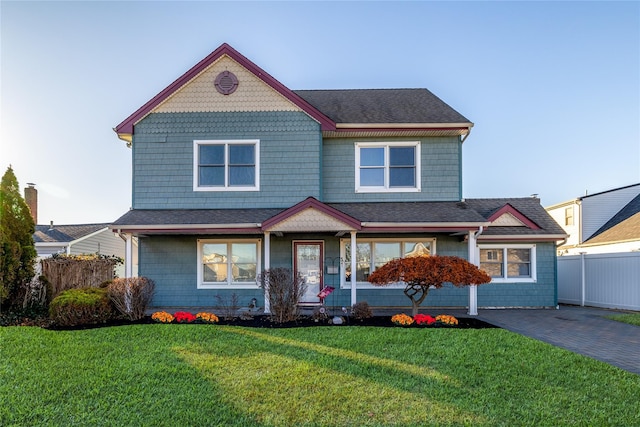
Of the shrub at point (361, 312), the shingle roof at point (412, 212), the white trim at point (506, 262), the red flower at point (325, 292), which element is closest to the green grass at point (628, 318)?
the white trim at point (506, 262)

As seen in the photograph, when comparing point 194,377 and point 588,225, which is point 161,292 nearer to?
point 194,377

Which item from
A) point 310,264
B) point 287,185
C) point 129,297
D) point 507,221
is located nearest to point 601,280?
point 507,221

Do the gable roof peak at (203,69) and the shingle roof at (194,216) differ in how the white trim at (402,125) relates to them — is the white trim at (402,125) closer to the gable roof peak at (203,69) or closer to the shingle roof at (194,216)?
the gable roof peak at (203,69)

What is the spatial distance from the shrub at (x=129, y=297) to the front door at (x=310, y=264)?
471 centimetres

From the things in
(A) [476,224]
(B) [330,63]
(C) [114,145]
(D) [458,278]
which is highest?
(B) [330,63]

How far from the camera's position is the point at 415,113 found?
12680 mm

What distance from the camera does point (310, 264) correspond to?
1209cm

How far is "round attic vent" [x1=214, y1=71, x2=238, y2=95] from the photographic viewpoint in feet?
39.0

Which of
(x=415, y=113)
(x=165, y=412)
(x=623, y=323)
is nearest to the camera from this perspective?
(x=165, y=412)

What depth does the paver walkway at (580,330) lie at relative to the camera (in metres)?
6.73

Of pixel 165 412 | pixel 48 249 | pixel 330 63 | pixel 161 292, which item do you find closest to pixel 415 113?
pixel 330 63

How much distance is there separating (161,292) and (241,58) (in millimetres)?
8297

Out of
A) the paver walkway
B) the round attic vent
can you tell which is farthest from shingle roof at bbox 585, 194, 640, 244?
the round attic vent

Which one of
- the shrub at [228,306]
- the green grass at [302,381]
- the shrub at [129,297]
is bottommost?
the shrub at [228,306]
